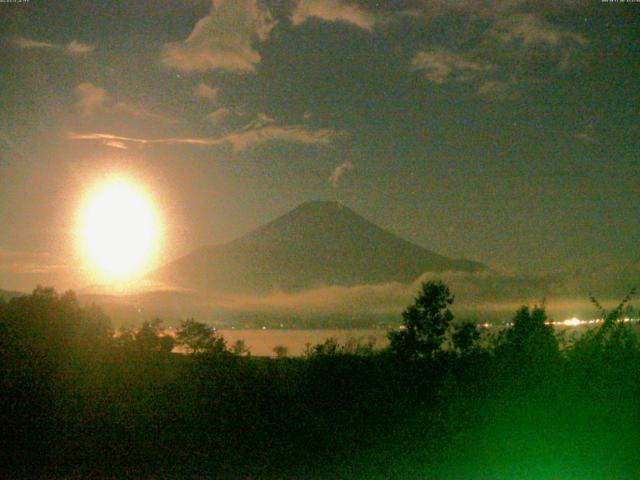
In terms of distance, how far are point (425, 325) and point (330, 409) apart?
5.09 metres

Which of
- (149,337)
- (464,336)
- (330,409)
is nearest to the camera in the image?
(330,409)

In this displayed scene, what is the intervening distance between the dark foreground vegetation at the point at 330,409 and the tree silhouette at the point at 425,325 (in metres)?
1.26

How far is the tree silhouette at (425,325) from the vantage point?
1538 cm

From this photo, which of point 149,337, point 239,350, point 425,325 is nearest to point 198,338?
point 149,337

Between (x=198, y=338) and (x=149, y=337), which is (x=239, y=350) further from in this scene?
(x=149, y=337)

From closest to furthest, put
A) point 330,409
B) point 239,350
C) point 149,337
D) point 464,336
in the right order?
point 330,409, point 239,350, point 464,336, point 149,337

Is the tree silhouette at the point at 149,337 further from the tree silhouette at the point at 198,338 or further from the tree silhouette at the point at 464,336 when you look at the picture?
the tree silhouette at the point at 464,336

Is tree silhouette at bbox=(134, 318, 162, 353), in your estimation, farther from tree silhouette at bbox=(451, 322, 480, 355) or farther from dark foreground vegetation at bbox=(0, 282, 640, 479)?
tree silhouette at bbox=(451, 322, 480, 355)

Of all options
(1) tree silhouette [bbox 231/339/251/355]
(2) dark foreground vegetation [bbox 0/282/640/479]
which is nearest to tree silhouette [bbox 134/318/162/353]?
(2) dark foreground vegetation [bbox 0/282/640/479]

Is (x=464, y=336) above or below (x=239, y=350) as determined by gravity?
above

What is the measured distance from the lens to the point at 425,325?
52.5 ft

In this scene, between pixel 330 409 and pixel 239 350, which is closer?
pixel 330 409

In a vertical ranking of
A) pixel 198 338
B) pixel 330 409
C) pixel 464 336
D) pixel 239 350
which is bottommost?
pixel 330 409

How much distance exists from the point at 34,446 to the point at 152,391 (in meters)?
2.28
